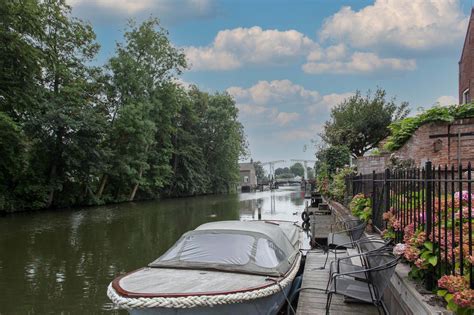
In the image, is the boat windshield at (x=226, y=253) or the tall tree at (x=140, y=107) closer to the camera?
the boat windshield at (x=226, y=253)

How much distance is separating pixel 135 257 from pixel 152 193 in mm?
32376

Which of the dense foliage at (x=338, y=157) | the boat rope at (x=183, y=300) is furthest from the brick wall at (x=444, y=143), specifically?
the dense foliage at (x=338, y=157)

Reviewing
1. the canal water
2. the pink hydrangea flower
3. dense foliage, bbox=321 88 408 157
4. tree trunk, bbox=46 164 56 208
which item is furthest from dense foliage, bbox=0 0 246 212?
the pink hydrangea flower

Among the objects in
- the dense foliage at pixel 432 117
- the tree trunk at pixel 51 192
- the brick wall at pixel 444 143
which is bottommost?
the tree trunk at pixel 51 192

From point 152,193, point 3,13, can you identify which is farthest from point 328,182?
point 152,193

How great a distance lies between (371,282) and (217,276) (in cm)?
198

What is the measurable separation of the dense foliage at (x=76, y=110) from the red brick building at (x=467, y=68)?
23672mm

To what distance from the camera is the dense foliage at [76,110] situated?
77.0 ft

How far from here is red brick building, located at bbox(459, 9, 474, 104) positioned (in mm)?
16875

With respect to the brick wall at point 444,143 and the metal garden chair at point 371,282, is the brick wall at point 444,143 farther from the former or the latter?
the metal garden chair at point 371,282

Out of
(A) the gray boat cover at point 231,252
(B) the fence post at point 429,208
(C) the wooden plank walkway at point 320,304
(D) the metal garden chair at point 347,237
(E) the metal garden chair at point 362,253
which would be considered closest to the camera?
(B) the fence post at point 429,208

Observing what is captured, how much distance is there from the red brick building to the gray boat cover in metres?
15.0

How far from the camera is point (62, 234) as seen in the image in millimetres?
15688

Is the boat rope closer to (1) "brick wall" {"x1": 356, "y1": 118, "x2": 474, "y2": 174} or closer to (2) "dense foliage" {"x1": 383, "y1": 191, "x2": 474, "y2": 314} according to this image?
(2) "dense foliage" {"x1": 383, "y1": 191, "x2": 474, "y2": 314}
